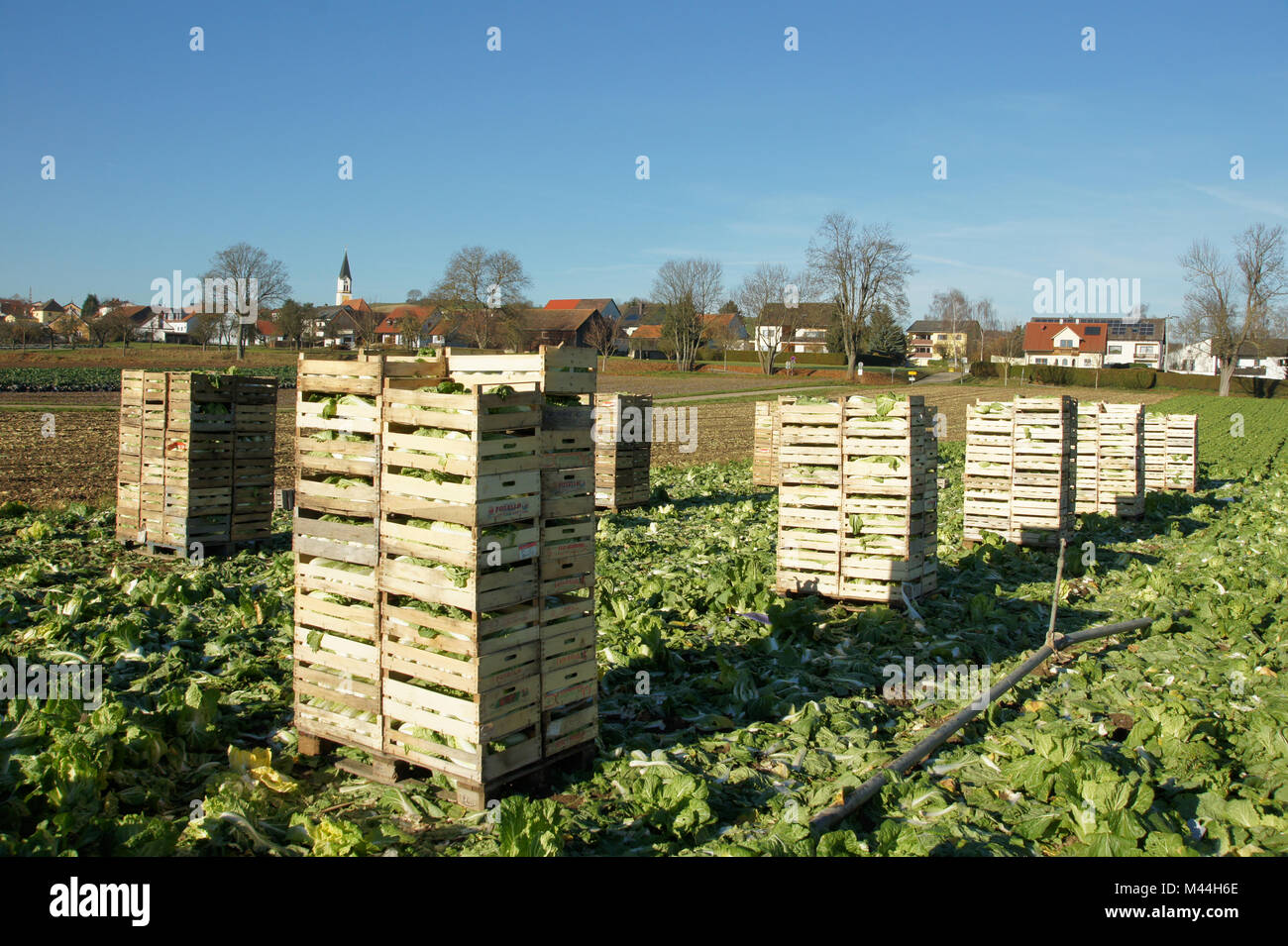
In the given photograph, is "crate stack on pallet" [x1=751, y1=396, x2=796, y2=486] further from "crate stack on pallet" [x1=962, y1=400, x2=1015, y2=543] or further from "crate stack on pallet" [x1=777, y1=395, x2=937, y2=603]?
"crate stack on pallet" [x1=777, y1=395, x2=937, y2=603]

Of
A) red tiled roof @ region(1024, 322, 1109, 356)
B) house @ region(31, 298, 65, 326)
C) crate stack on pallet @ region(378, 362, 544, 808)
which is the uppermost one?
house @ region(31, 298, 65, 326)

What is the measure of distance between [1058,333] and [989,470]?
117 metres

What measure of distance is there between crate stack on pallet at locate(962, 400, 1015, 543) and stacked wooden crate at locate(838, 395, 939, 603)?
209 inches

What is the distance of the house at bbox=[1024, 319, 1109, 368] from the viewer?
383ft

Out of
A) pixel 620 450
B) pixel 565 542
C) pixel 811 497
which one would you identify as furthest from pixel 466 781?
pixel 620 450

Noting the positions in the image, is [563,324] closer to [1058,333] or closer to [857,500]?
[1058,333]

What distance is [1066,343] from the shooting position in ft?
392

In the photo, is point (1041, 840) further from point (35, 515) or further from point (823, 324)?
point (823, 324)

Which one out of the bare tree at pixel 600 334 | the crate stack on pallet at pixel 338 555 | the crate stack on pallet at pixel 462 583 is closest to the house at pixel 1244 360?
the bare tree at pixel 600 334

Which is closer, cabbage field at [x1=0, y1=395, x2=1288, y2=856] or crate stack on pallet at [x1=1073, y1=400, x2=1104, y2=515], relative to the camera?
cabbage field at [x1=0, y1=395, x2=1288, y2=856]

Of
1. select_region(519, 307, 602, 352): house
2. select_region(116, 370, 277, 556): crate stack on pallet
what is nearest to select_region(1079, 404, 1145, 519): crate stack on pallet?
select_region(116, 370, 277, 556): crate stack on pallet

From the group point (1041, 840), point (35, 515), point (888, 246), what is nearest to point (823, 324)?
point (888, 246)

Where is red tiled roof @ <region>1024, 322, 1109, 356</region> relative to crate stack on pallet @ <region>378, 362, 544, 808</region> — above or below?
above

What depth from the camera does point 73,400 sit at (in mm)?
39281
